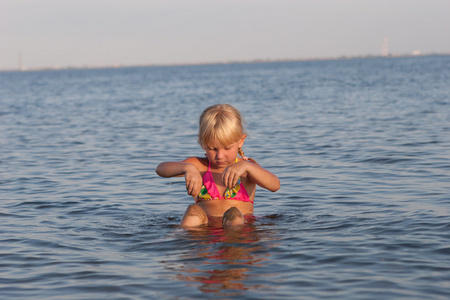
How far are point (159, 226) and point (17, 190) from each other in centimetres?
375

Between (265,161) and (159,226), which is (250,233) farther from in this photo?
(265,161)

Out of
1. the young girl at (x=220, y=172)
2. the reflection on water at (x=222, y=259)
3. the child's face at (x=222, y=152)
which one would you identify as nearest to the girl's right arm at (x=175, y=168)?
the young girl at (x=220, y=172)

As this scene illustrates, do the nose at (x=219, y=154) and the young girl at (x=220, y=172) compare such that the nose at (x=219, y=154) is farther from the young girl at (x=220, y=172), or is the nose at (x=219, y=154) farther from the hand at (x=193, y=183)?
the hand at (x=193, y=183)

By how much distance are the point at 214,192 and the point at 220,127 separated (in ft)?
Result: 3.31

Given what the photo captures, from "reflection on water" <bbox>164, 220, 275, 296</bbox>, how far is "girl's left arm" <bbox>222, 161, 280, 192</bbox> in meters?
0.57

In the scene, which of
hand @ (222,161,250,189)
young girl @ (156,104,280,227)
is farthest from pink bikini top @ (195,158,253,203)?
hand @ (222,161,250,189)

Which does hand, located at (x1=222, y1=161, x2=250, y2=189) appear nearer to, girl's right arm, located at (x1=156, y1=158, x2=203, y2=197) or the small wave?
girl's right arm, located at (x1=156, y1=158, x2=203, y2=197)

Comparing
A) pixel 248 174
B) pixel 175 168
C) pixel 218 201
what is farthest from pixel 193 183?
pixel 218 201

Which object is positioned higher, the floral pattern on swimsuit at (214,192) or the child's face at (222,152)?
the child's face at (222,152)

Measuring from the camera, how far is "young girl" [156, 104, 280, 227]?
5797 millimetres

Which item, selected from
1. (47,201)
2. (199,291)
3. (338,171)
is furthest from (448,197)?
(47,201)

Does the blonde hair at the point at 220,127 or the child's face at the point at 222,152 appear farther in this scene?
the child's face at the point at 222,152

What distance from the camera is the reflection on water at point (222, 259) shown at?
4684 mm

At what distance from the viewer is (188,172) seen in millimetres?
5887
